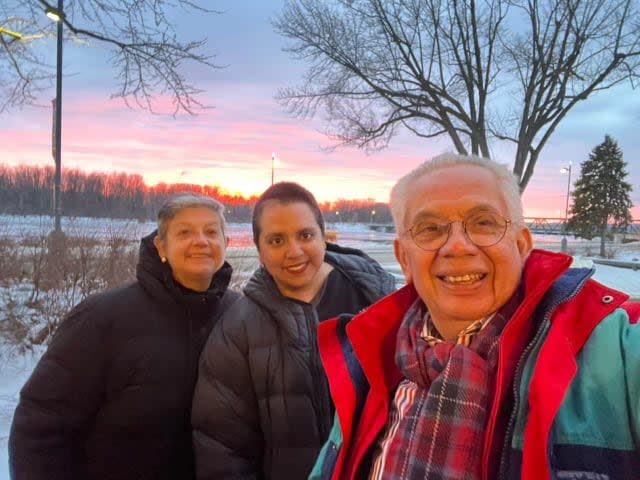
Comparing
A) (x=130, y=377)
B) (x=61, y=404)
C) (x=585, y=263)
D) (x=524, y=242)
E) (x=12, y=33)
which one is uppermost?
(x=12, y=33)

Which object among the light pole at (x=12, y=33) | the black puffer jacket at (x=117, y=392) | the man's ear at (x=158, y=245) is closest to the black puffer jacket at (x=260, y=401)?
the black puffer jacket at (x=117, y=392)

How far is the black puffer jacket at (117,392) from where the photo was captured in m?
2.04

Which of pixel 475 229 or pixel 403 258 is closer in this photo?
pixel 475 229

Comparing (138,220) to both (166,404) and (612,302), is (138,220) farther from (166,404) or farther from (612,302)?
(612,302)

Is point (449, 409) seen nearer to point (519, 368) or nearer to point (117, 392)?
point (519, 368)

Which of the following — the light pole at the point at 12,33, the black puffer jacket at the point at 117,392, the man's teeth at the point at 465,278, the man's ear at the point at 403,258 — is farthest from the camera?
Answer: the light pole at the point at 12,33

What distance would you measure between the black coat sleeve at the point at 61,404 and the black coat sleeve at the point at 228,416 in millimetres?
523

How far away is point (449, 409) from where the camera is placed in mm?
1336

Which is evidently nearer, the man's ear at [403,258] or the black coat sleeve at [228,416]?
the man's ear at [403,258]

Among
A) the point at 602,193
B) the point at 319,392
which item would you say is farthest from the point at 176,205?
the point at 602,193

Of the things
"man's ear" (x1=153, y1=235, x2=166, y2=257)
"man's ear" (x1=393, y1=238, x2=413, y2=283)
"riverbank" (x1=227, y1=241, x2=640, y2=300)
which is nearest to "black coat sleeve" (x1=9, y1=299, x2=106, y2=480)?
"man's ear" (x1=153, y1=235, x2=166, y2=257)

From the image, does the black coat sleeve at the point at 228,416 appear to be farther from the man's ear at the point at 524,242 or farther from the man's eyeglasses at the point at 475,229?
the man's ear at the point at 524,242

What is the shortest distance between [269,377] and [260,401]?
0.38ft

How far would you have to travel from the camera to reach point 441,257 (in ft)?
4.99
